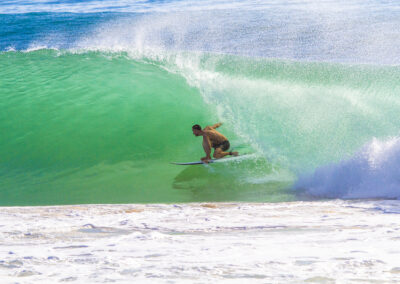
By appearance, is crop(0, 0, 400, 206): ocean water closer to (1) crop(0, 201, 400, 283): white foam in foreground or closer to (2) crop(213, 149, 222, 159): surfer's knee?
(2) crop(213, 149, 222, 159): surfer's knee

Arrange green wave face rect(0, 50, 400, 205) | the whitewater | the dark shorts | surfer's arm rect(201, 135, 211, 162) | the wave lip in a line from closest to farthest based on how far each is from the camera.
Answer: the whitewater
the wave lip
green wave face rect(0, 50, 400, 205)
surfer's arm rect(201, 135, 211, 162)
the dark shorts

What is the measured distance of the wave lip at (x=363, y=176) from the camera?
4746 millimetres

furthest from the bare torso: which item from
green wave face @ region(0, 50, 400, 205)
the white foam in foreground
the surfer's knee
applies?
the white foam in foreground

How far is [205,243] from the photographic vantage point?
3.12m

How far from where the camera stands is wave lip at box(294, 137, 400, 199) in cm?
475

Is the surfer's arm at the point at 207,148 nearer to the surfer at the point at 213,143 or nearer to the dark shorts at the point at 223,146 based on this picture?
the surfer at the point at 213,143

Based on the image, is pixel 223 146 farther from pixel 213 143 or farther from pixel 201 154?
pixel 201 154

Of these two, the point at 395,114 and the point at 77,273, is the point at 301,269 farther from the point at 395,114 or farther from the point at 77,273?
the point at 395,114

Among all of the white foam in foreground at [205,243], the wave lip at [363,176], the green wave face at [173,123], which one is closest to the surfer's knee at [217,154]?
the green wave face at [173,123]

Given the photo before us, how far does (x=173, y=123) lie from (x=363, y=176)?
333 centimetres

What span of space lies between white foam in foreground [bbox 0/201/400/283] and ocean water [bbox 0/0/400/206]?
1.09 meters

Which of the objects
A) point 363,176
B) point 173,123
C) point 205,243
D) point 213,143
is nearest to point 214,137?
point 213,143

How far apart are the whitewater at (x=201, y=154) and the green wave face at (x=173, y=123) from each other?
3cm

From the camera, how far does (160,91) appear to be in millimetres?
8297
